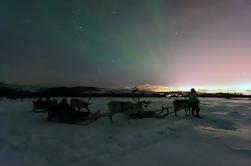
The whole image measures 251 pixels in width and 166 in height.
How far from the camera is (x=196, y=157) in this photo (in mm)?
6879

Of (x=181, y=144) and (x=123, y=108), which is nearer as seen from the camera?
(x=181, y=144)

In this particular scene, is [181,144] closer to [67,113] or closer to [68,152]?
[68,152]

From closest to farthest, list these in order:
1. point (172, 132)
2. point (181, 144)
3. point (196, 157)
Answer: point (196, 157)
point (181, 144)
point (172, 132)

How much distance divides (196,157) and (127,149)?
6.94ft

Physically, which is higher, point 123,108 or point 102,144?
point 123,108

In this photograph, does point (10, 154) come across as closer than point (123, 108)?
Yes

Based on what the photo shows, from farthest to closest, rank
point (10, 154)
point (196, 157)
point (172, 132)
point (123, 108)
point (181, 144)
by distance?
1. point (123, 108)
2. point (172, 132)
3. point (181, 144)
4. point (10, 154)
5. point (196, 157)

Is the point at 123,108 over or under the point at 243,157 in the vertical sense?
over

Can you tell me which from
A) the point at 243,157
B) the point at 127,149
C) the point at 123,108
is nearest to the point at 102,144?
the point at 127,149

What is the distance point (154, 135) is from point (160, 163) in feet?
13.3

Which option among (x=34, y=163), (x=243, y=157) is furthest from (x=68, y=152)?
(x=243, y=157)

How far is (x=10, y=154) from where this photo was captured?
7.38 m

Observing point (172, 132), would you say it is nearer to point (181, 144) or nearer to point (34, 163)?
point (181, 144)

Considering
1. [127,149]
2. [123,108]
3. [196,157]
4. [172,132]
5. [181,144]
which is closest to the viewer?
[196,157]
